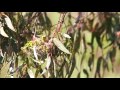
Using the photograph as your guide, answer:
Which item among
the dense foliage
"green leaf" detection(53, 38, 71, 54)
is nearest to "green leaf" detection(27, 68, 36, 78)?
the dense foliage

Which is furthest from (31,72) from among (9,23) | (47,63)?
(9,23)

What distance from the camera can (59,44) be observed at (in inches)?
66.2

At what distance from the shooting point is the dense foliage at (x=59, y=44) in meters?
1.71

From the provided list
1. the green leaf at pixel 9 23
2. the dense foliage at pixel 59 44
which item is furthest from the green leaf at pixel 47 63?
the green leaf at pixel 9 23

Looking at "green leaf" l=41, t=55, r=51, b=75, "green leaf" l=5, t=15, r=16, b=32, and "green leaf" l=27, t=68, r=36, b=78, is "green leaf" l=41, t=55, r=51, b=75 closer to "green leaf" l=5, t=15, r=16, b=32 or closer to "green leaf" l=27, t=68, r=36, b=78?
"green leaf" l=27, t=68, r=36, b=78

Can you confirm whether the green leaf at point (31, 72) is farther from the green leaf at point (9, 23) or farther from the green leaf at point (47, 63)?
the green leaf at point (9, 23)

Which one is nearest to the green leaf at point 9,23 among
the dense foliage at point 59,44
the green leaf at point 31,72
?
the dense foliage at point 59,44

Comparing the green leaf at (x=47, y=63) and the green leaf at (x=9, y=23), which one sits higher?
the green leaf at (x=9, y=23)

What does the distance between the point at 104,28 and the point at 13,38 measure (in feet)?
1.53

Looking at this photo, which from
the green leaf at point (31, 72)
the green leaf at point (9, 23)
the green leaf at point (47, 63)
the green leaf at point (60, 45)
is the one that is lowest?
the green leaf at point (31, 72)

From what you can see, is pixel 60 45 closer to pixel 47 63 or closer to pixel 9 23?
pixel 47 63

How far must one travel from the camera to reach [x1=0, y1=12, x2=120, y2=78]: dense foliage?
1.71m
